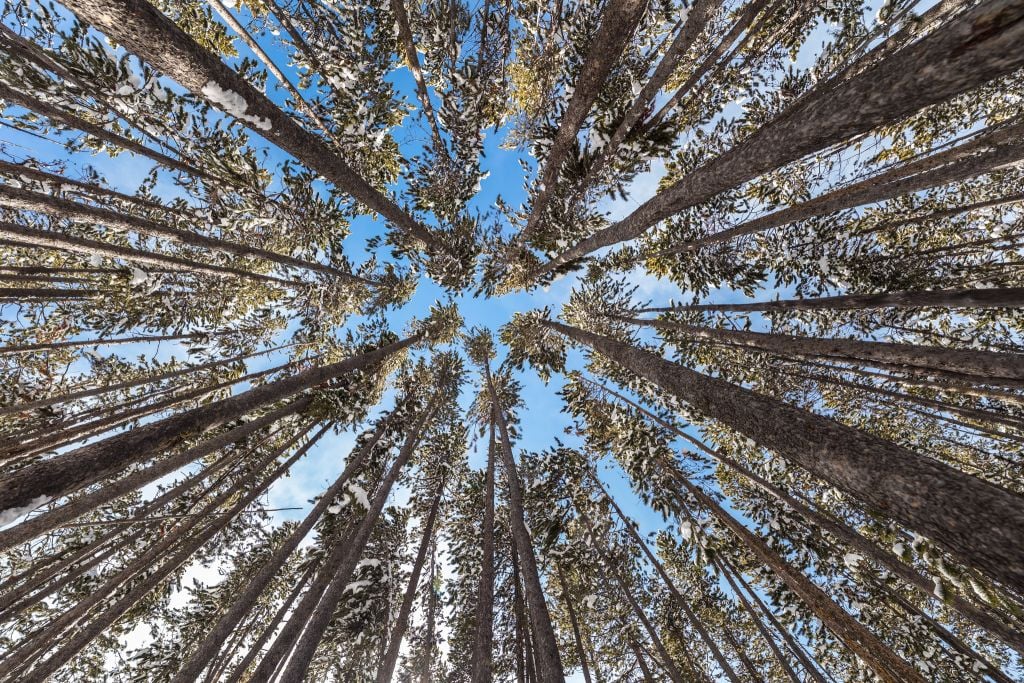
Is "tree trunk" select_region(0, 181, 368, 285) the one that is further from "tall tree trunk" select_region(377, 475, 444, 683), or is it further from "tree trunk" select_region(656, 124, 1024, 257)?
"tree trunk" select_region(656, 124, 1024, 257)

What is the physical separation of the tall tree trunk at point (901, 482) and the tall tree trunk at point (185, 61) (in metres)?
6.71

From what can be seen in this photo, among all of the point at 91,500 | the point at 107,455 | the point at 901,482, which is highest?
the point at 91,500

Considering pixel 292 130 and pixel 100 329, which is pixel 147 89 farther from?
pixel 100 329

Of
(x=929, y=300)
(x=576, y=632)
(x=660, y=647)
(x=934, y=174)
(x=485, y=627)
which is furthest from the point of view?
(x=576, y=632)

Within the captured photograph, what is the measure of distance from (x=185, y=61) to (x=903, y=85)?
645cm

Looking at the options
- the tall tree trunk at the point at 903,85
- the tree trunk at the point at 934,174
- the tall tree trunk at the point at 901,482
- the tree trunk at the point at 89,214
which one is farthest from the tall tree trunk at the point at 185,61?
the tree trunk at the point at 934,174

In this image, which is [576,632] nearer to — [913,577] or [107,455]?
[913,577]

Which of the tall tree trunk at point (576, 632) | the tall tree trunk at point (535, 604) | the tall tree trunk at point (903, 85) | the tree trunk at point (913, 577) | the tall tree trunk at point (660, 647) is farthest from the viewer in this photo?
the tall tree trunk at point (576, 632)

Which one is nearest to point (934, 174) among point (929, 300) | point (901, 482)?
point (929, 300)

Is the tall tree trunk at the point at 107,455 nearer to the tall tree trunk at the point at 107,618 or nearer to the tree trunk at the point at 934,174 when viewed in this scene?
the tall tree trunk at the point at 107,618

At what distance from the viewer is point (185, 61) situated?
12.7 ft

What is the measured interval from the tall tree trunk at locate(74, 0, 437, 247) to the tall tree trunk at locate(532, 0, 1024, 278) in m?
5.72

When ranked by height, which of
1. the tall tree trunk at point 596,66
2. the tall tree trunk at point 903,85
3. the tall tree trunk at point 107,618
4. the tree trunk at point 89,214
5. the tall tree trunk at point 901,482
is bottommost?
the tall tree trunk at point 901,482

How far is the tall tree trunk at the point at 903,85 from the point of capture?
2156mm
